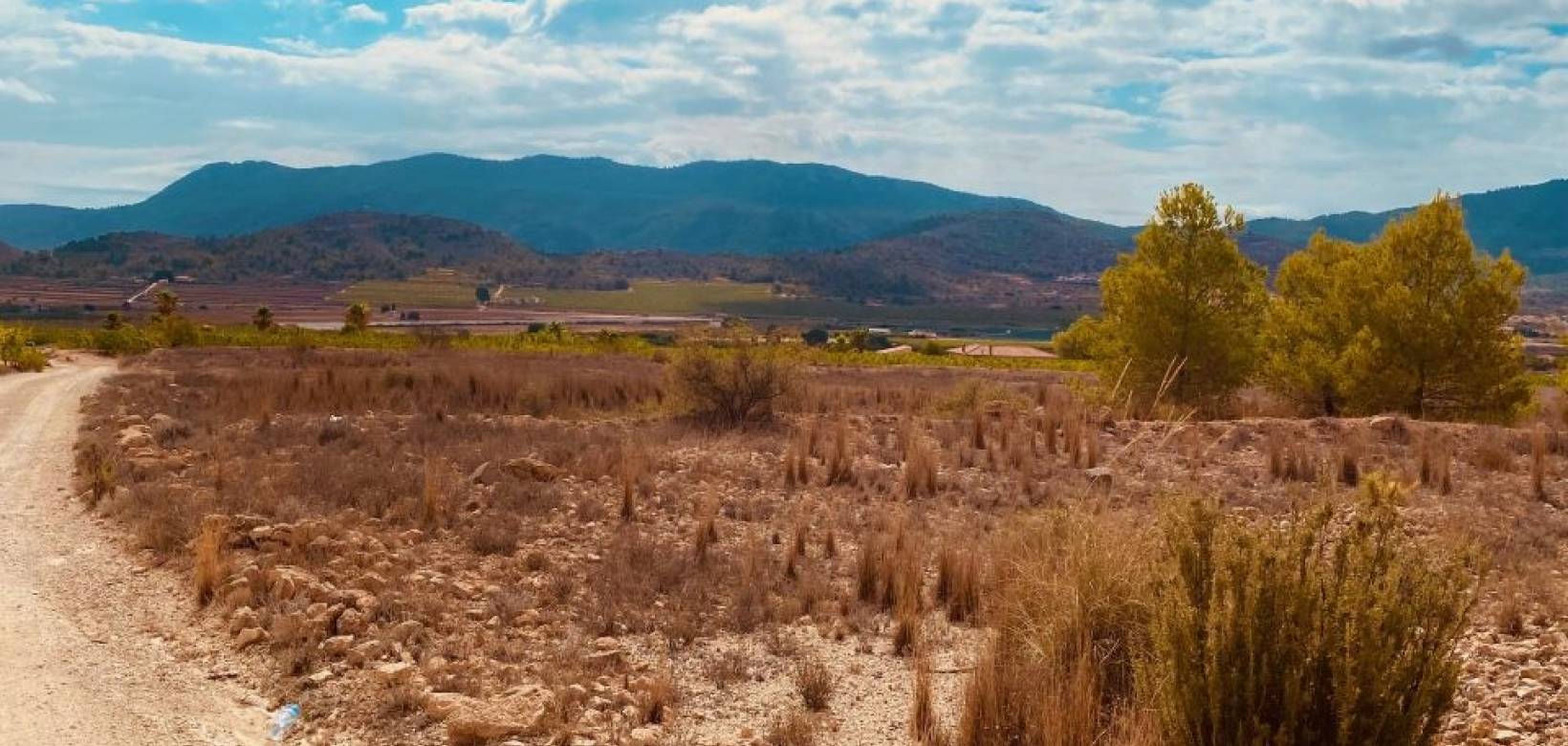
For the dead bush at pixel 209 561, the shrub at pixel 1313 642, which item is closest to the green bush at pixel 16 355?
the dead bush at pixel 209 561

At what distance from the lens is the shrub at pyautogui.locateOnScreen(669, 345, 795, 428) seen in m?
20.1

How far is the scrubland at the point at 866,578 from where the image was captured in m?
4.43

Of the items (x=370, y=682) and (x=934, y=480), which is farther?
(x=934, y=480)

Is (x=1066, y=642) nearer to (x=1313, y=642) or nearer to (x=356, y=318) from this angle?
(x=1313, y=642)

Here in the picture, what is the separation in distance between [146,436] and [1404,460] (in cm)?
1835

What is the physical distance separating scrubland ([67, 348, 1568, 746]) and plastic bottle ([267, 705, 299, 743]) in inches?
5.8

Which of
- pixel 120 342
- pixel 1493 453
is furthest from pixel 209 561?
pixel 120 342

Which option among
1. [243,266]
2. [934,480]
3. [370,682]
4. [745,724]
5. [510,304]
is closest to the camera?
[745,724]

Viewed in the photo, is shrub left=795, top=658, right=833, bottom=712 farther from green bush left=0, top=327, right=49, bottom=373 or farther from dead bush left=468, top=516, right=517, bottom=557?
green bush left=0, top=327, right=49, bottom=373

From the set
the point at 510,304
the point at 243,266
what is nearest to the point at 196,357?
the point at 510,304

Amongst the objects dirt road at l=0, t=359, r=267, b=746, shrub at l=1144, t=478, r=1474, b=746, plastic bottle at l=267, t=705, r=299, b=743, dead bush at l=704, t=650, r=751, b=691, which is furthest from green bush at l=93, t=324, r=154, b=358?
shrub at l=1144, t=478, r=1474, b=746

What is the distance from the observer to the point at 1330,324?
23.5 meters

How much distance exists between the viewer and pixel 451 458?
1431 centimetres

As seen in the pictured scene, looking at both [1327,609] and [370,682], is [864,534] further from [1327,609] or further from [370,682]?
[1327,609]
